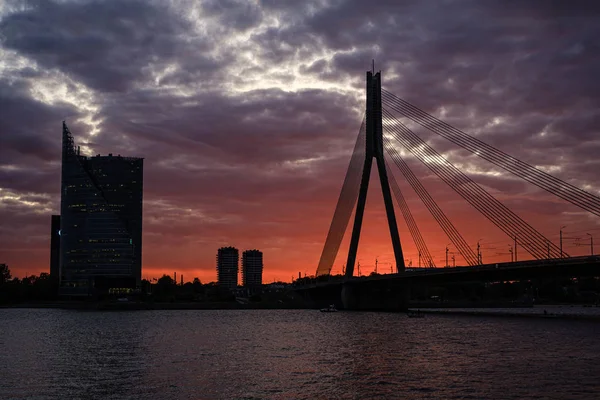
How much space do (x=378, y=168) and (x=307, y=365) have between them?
194 feet

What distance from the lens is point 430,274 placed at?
109 metres

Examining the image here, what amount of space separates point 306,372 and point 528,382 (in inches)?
541

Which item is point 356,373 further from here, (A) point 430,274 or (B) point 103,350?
(A) point 430,274

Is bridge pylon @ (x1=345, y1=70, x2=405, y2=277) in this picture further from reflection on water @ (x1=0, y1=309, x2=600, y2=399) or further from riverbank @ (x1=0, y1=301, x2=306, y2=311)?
riverbank @ (x1=0, y1=301, x2=306, y2=311)

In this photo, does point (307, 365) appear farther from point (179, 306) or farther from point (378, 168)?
point (179, 306)

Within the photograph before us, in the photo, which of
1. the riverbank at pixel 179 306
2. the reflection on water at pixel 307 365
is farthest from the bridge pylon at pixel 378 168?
the riverbank at pixel 179 306

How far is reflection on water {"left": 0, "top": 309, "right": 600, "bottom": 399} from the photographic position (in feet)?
124

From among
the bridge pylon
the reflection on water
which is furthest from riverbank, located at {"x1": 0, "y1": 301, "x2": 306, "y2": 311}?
the reflection on water

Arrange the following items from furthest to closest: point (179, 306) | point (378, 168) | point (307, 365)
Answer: point (179, 306), point (378, 168), point (307, 365)

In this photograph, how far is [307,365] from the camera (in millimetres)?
49344

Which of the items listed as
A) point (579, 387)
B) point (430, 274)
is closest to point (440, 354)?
point (579, 387)

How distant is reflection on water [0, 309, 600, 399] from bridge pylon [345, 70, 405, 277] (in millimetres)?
25224

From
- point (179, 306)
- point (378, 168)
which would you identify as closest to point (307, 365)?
point (378, 168)

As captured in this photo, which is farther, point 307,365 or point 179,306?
point 179,306
